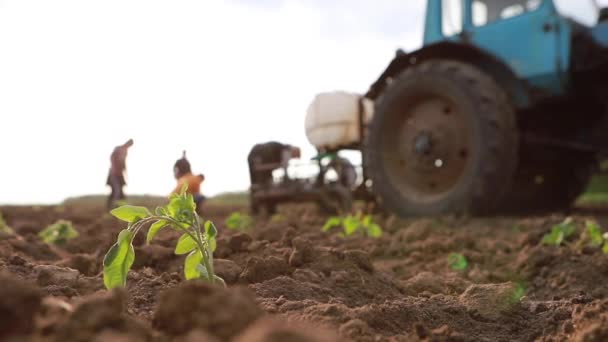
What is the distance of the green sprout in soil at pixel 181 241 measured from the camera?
1.35 m

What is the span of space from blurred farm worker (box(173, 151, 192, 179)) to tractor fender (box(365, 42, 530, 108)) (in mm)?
3225

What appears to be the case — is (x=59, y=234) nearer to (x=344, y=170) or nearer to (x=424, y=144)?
(x=424, y=144)

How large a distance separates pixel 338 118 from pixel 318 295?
193 inches

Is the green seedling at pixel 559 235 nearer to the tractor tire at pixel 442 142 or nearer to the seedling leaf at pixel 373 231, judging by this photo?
the seedling leaf at pixel 373 231

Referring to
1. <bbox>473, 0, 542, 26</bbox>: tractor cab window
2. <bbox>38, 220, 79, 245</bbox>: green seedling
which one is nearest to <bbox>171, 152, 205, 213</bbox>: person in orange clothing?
<bbox>38, 220, 79, 245</bbox>: green seedling

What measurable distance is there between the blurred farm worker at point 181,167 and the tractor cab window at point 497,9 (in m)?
3.67

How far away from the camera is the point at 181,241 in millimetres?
1556

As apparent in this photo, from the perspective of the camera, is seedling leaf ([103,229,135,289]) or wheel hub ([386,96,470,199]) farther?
wheel hub ([386,96,470,199])

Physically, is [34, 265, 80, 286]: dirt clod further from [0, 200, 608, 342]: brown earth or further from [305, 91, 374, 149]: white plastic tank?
[305, 91, 374, 149]: white plastic tank

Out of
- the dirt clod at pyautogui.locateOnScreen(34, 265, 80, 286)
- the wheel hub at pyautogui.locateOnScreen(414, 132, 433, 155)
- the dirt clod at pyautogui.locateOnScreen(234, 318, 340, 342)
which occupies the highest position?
the wheel hub at pyautogui.locateOnScreen(414, 132, 433, 155)

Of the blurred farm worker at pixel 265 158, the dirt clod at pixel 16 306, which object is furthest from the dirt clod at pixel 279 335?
the blurred farm worker at pixel 265 158

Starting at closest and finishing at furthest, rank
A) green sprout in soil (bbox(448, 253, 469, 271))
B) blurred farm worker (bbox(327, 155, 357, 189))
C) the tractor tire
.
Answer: green sprout in soil (bbox(448, 253, 469, 271)), the tractor tire, blurred farm worker (bbox(327, 155, 357, 189))

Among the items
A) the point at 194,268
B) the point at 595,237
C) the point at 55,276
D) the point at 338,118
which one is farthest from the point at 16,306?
the point at 338,118

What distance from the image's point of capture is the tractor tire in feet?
14.1
